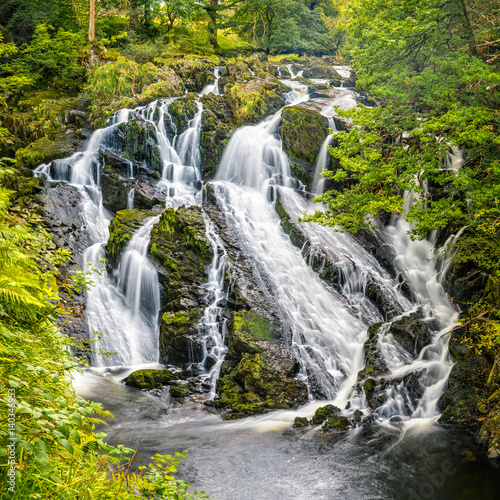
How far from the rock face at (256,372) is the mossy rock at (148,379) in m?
1.49

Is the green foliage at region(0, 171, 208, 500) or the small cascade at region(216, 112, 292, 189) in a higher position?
the small cascade at region(216, 112, 292, 189)

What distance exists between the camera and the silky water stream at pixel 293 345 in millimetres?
6602

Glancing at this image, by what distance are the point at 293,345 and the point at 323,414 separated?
2.45m

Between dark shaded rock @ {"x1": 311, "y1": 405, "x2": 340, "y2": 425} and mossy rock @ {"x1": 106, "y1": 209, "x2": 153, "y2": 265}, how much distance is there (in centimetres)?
805

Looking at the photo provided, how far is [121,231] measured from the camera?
514 inches

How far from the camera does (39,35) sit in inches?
806

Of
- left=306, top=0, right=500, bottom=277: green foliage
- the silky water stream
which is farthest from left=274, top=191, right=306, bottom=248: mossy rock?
left=306, top=0, right=500, bottom=277: green foliage

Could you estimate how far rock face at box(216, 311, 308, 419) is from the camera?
8953mm

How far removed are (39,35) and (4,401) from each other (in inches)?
937

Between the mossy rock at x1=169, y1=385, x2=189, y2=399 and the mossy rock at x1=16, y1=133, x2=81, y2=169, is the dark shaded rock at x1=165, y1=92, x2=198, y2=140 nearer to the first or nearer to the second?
the mossy rock at x1=16, y1=133, x2=81, y2=169

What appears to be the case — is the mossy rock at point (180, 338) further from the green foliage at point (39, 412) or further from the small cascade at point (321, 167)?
the small cascade at point (321, 167)

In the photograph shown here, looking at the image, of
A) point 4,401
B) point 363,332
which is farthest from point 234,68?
point 4,401

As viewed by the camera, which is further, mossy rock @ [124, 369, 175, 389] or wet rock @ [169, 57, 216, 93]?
wet rock @ [169, 57, 216, 93]

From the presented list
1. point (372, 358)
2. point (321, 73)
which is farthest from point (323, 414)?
point (321, 73)
